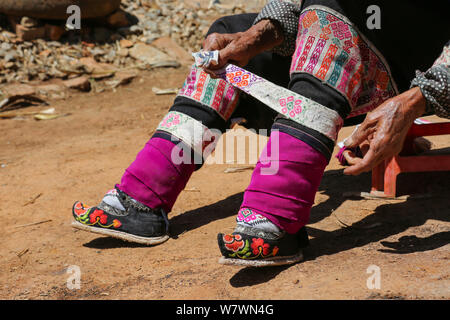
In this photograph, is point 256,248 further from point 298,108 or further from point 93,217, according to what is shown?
point 93,217

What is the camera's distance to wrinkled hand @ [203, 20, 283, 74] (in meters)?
2.03

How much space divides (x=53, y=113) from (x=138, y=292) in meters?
3.67

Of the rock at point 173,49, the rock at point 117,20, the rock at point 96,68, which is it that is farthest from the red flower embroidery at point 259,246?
the rock at point 117,20

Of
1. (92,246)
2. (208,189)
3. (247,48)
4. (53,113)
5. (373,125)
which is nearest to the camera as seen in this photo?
(373,125)

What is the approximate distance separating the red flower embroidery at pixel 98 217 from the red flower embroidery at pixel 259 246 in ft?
2.32

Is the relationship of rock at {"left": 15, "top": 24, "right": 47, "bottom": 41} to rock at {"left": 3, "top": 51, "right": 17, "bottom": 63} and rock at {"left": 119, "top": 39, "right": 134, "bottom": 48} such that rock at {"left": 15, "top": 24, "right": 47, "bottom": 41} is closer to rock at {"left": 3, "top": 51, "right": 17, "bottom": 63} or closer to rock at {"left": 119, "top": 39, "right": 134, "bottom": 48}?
rock at {"left": 3, "top": 51, "right": 17, "bottom": 63}

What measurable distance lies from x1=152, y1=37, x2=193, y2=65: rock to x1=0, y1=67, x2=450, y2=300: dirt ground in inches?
123

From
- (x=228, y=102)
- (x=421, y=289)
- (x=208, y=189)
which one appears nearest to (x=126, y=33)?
(x=208, y=189)

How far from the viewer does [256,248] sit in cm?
169

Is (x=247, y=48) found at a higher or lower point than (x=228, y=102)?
higher

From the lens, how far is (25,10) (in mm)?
6180

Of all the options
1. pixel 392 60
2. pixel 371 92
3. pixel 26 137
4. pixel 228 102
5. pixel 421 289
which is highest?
pixel 392 60

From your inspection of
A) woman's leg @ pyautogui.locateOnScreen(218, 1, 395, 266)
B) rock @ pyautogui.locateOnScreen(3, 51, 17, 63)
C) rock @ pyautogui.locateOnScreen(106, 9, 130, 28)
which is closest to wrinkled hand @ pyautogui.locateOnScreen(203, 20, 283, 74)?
woman's leg @ pyautogui.locateOnScreen(218, 1, 395, 266)

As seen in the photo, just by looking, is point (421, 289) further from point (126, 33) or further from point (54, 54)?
point (126, 33)
